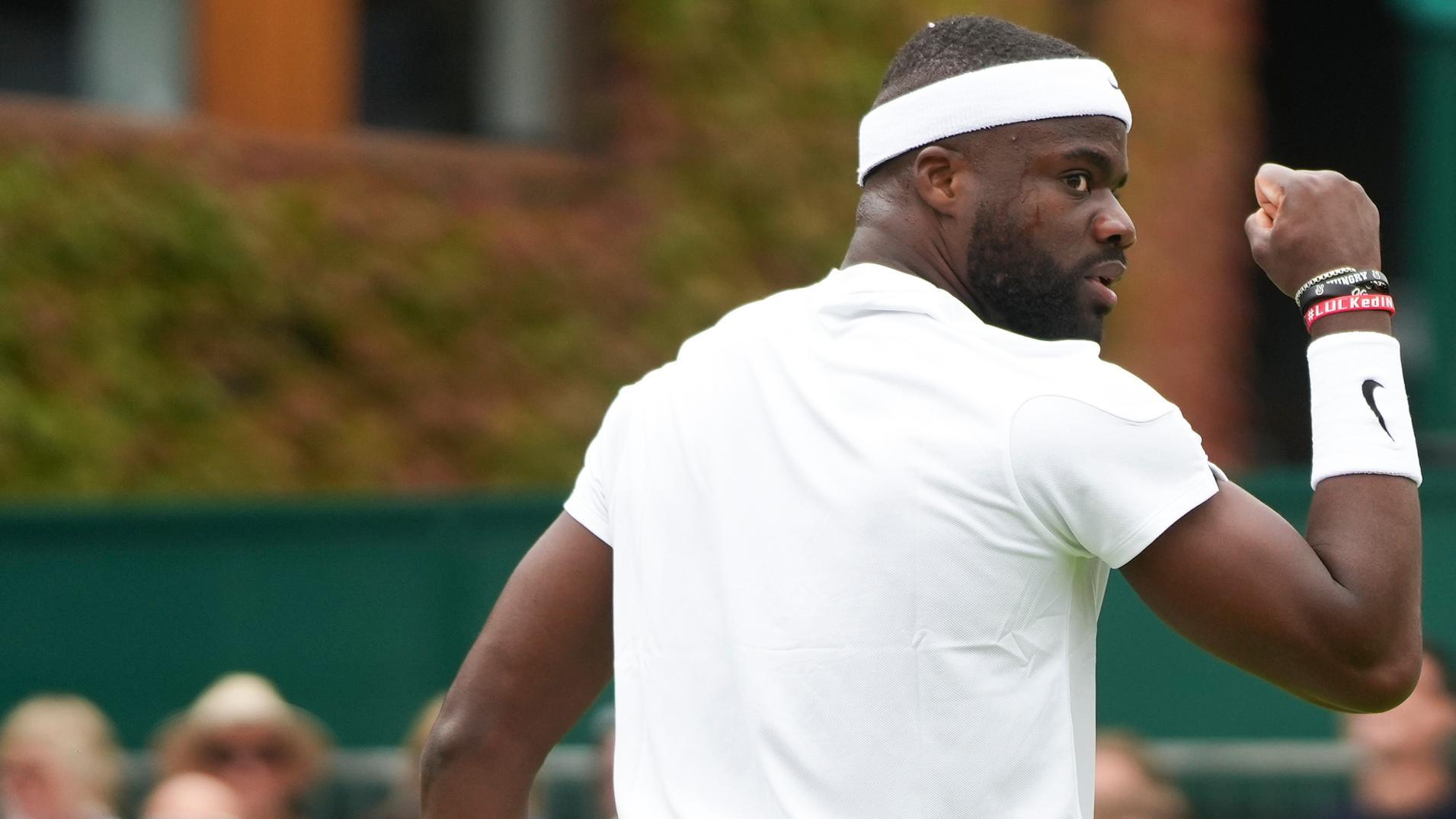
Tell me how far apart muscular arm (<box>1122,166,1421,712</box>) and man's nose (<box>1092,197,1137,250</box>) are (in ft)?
1.07

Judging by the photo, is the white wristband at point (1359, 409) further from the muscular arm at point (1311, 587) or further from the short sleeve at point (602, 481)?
the short sleeve at point (602, 481)

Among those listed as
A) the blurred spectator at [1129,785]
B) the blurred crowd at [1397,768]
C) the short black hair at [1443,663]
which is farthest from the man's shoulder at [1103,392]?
the short black hair at [1443,663]

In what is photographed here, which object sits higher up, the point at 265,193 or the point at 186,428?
the point at 265,193

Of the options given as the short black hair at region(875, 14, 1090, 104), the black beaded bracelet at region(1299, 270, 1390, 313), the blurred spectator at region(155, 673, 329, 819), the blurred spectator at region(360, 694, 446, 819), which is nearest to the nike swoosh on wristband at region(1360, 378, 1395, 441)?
the black beaded bracelet at region(1299, 270, 1390, 313)

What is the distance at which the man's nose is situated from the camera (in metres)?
2.28

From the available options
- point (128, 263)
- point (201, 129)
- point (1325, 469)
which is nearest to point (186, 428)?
point (128, 263)

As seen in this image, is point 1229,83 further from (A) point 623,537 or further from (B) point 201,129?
(A) point 623,537

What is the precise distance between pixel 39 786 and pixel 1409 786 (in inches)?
140

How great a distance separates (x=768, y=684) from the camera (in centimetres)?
218

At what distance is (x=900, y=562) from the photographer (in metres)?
2.11

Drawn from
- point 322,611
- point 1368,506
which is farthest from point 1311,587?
point 322,611

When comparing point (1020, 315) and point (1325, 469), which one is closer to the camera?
point (1325, 469)

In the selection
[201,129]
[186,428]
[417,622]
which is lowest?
[417,622]

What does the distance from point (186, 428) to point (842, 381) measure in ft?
18.7
